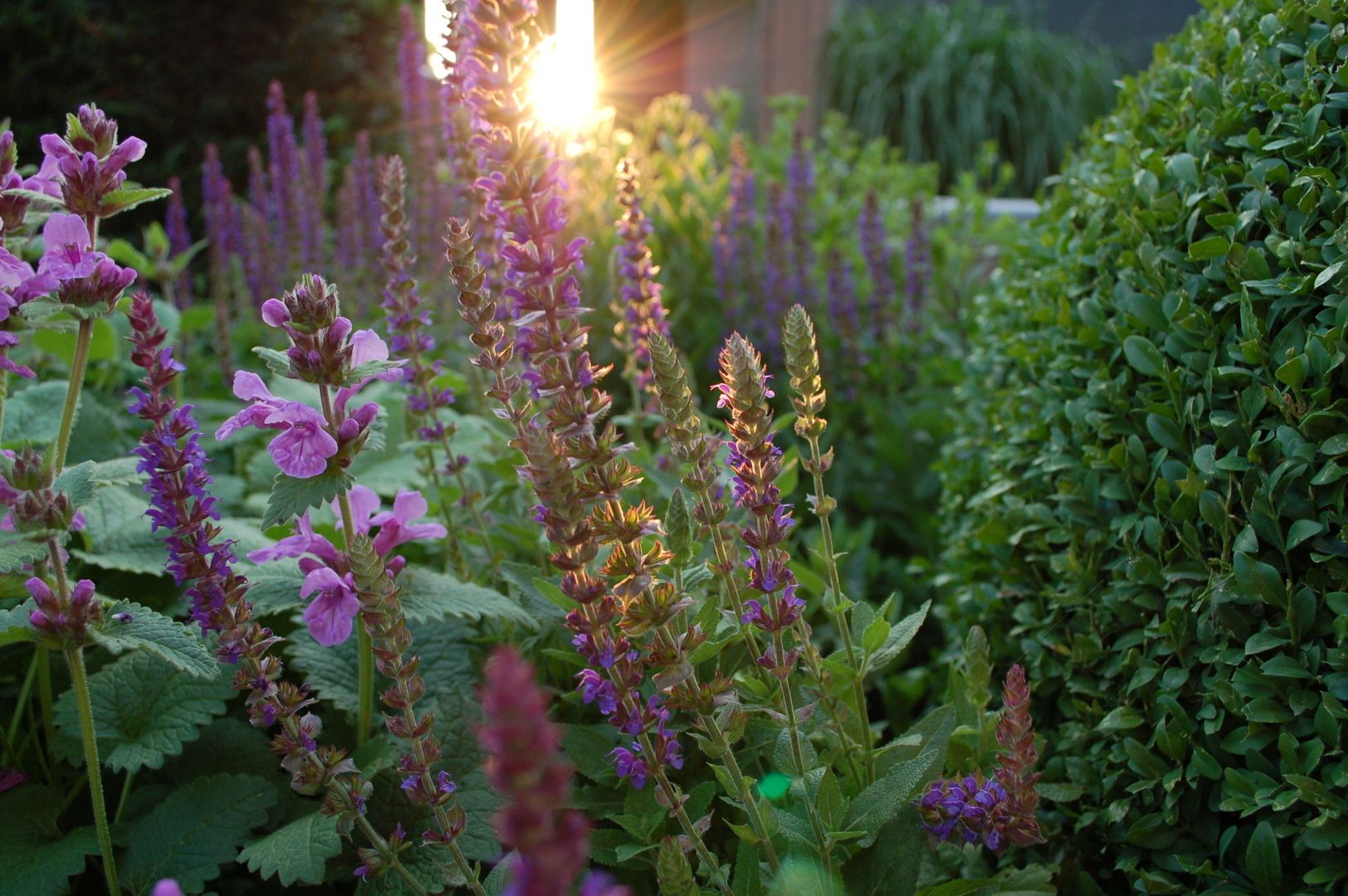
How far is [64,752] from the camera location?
165 cm

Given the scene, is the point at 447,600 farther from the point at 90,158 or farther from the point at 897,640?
the point at 90,158

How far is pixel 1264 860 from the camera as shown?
1.41m

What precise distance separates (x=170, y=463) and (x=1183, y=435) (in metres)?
1.43

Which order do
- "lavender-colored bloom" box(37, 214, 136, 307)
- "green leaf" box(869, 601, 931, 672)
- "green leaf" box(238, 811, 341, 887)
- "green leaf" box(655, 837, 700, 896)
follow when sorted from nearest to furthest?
"green leaf" box(655, 837, 700, 896)
"green leaf" box(238, 811, 341, 887)
"lavender-colored bloom" box(37, 214, 136, 307)
"green leaf" box(869, 601, 931, 672)

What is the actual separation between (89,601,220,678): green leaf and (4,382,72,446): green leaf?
82 cm

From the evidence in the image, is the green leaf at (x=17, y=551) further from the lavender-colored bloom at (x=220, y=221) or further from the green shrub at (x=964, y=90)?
the green shrub at (x=964, y=90)

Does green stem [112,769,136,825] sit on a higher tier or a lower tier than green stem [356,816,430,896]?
lower

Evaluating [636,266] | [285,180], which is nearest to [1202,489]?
[636,266]

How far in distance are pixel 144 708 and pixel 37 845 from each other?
227 mm

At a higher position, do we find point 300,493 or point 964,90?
point 964,90

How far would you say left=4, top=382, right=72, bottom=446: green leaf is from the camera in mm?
2070

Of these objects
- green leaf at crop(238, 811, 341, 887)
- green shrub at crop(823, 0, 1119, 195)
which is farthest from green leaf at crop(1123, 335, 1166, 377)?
green shrub at crop(823, 0, 1119, 195)

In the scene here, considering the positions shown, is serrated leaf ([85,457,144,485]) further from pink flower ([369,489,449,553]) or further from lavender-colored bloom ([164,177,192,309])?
lavender-colored bloom ([164,177,192,309])

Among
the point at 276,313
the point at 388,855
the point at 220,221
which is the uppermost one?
the point at 220,221
